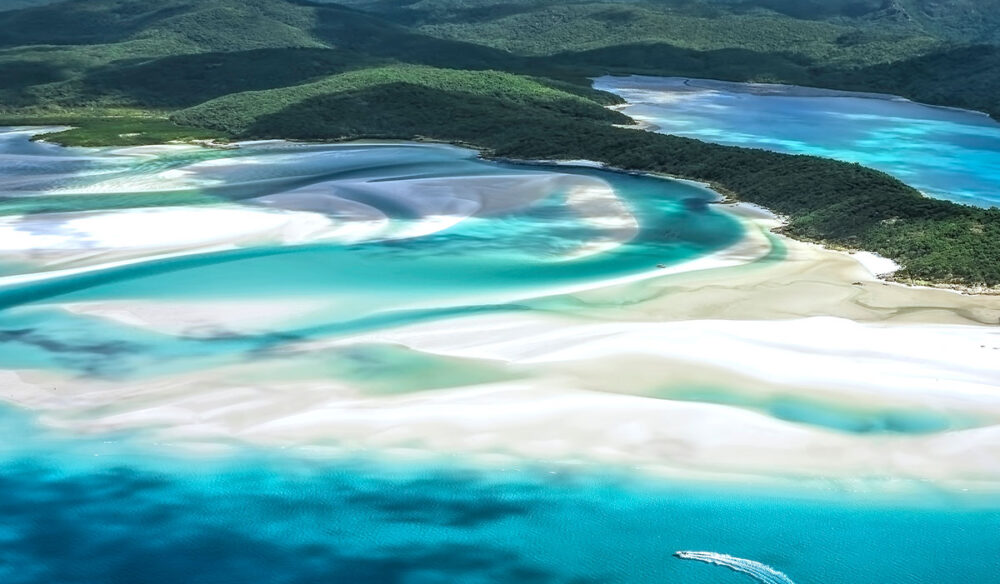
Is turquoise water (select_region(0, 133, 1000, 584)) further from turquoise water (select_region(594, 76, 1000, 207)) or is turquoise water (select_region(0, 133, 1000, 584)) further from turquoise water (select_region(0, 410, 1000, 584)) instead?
turquoise water (select_region(594, 76, 1000, 207))

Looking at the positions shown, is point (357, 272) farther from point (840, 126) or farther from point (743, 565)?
point (840, 126)

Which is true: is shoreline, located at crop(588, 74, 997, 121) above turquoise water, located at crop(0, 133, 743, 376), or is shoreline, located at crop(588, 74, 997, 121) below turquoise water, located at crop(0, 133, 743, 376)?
above

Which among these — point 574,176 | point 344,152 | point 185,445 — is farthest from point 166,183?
point 185,445

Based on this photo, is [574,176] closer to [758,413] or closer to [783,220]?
[783,220]

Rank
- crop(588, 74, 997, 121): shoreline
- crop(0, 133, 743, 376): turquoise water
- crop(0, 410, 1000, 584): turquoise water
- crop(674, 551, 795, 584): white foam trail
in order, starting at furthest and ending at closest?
crop(588, 74, 997, 121): shoreline < crop(0, 133, 743, 376): turquoise water < crop(0, 410, 1000, 584): turquoise water < crop(674, 551, 795, 584): white foam trail

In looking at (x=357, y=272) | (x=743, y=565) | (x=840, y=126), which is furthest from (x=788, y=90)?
(x=743, y=565)

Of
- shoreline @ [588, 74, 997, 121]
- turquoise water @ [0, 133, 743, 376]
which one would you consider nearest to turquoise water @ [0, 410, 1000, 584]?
turquoise water @ [0, 133, 743, 376]
